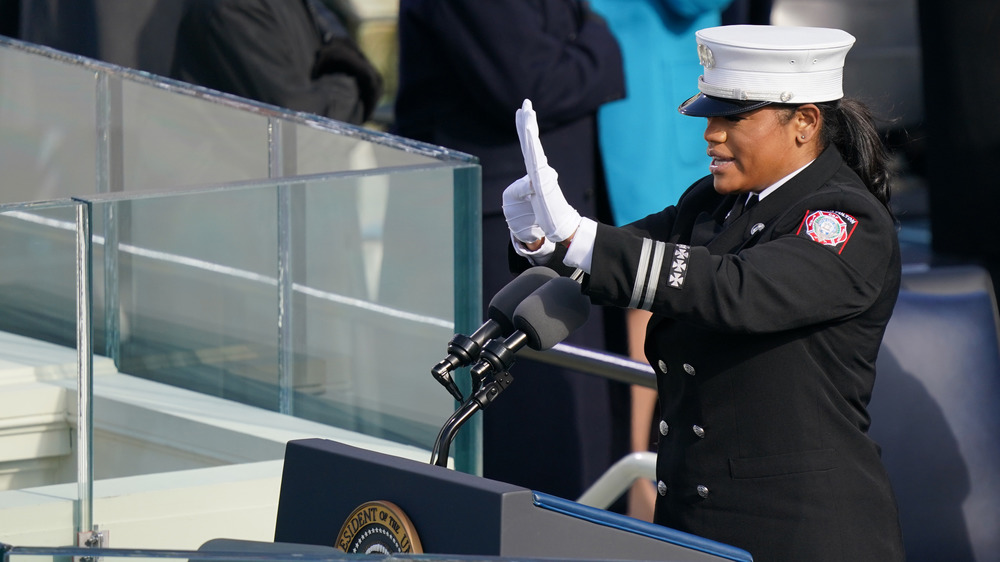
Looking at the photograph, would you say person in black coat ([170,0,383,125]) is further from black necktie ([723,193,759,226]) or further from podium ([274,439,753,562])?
podium ([274,439,753,562])

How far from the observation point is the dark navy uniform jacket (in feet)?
6.00

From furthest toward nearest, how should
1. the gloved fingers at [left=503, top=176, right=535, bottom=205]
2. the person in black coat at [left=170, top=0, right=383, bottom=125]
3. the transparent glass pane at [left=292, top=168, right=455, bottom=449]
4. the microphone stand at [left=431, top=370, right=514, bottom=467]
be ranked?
the person in black coat at [left=170, top=0, right=383, bottom=125], the transparent glass pane at [left=292, top=168, right=455, bottom=449], the gloved fingers at [left=503, top=176, right=535, bottom=205], the microphone stand at [left=431, top=370, right=514, bottom=467]

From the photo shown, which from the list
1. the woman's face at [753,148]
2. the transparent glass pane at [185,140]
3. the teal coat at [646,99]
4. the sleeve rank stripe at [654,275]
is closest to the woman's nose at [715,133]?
the woman's face at [753,148]

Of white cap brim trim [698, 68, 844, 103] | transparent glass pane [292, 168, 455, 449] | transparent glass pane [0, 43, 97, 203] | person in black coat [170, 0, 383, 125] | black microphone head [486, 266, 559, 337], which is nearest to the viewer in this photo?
black microphone head [486, 266, 559, 337]

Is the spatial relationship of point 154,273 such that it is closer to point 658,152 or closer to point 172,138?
point 172,138

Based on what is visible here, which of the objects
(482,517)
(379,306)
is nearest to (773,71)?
(482,517)

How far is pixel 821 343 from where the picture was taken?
192 centimetres

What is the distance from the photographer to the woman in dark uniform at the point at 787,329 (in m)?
1.89

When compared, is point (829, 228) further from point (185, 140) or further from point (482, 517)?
point (185, 140)

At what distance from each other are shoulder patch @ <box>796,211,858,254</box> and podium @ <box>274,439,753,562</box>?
453 millimetres

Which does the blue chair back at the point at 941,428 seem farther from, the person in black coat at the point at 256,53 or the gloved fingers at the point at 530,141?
the gloved fingers at the point at 530,141

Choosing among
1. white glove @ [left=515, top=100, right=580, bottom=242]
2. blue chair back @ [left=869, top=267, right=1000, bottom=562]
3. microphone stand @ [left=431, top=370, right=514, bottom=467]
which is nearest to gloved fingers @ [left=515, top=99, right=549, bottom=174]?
white glove @ [left=515, top=100, right=580, bottom=242]

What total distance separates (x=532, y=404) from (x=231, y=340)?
1.12 meters

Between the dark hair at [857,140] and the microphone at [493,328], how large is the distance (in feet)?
1.48
